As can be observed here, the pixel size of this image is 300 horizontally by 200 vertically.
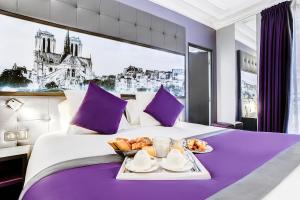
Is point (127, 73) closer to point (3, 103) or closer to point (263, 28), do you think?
point (3, 103)

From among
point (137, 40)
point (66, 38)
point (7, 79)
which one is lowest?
point (7, 79)

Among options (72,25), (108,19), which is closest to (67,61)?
(72,25)

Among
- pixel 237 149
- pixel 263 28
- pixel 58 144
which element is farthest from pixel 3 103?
pixel 263 28

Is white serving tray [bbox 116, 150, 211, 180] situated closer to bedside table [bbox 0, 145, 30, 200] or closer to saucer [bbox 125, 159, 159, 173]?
saucer [bbox 125, 159, 159, 173]

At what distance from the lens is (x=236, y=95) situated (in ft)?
13.8

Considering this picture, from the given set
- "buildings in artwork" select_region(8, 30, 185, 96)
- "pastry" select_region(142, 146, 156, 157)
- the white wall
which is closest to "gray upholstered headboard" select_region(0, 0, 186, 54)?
"buildings in artwork" select_region(8, 30, 185, 96)

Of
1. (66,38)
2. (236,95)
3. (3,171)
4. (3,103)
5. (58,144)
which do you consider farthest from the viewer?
(236,95)

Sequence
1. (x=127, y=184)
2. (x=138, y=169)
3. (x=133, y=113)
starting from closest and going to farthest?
Answer: (x=127, y=184)
(x=138, y=169)
(x=133, y=113)

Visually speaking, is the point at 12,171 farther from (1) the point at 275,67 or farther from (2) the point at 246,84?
(2) the point at 246,84

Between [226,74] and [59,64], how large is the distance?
3.34m

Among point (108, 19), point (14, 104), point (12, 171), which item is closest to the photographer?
point (12, 171)

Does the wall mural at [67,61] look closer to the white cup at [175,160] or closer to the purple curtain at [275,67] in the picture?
the white cup at [175,160]

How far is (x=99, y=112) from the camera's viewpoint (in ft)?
6.81

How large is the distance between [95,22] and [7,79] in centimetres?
122
